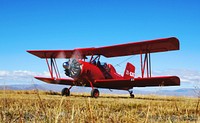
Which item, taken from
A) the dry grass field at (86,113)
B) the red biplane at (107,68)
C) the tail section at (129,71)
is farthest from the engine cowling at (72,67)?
the dry grass field at (86,113)

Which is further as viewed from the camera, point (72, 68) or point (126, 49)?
point (126, 49)

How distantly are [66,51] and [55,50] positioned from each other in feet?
2.40

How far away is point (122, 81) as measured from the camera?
57.1 feet

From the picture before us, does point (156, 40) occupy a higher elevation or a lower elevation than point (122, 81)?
higher

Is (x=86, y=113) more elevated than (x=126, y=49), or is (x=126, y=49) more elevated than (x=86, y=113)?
(x=126, y=49)

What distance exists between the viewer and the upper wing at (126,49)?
54.3ft

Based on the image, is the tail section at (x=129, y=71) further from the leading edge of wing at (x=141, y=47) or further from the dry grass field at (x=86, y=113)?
the dry grass field at (x=86, y=113)

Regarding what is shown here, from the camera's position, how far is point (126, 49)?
18.7 m

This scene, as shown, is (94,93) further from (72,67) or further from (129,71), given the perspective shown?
(129,71)

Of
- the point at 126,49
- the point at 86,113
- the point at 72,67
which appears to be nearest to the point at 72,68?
the point at 72,67

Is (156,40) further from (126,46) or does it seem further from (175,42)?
(126,46)

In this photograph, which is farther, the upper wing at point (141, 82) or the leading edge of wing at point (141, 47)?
the leading edge of wing at point (141, 47)

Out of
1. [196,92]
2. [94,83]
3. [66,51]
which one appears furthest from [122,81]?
[196,92]

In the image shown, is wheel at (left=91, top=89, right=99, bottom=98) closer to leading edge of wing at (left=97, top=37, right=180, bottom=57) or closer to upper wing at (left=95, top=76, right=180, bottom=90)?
upper wing at (left=95, top=76, right=180, bottom=90)
